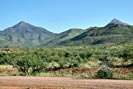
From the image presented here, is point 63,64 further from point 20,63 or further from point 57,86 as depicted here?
point 57,86

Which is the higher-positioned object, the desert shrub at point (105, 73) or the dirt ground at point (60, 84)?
the desert shrub at point (105, 73)

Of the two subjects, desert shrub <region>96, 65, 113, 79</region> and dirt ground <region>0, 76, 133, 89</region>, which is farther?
desert shrub <region>96, 65, 113, 79</region>

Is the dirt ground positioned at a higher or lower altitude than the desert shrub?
lower

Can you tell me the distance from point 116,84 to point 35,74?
13445 millimetres

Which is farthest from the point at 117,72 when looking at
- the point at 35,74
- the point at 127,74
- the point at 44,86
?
the point at 44,86

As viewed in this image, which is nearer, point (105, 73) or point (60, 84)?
point (60, 84)

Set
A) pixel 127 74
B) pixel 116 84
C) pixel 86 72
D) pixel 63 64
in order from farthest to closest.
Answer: pixel 63 64 < pixel 86 72 < pixel 127 74 < pixel 116 84

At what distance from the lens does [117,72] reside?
41.6 metres

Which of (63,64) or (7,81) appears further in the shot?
(63,64)

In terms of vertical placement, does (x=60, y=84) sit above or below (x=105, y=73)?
below

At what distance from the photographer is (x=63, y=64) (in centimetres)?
5331

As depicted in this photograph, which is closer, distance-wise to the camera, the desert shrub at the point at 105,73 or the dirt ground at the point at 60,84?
the dirt ground at the point at 60,84

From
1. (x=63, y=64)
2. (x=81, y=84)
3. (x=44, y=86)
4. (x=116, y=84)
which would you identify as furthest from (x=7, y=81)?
(x=63, y=64)

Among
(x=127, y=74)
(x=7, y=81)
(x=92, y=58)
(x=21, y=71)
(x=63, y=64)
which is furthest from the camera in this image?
(x=92, y=58)
